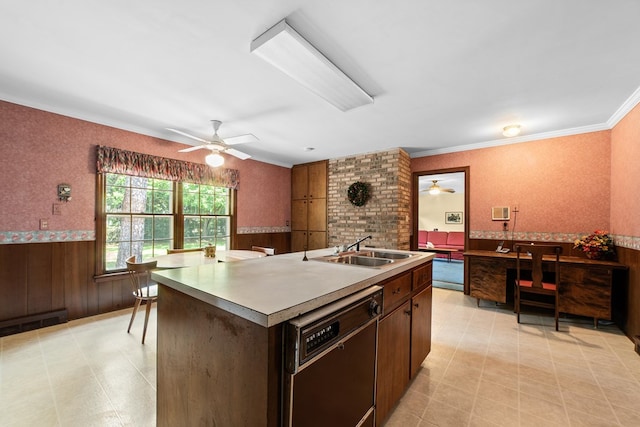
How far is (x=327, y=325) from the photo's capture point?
108 centimetres

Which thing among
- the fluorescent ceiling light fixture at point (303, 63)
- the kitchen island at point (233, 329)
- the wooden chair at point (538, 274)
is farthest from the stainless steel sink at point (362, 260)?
the wooden chair at point (538, 274)

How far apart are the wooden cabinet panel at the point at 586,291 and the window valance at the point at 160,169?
5.13 metres

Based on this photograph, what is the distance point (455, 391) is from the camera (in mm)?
1988

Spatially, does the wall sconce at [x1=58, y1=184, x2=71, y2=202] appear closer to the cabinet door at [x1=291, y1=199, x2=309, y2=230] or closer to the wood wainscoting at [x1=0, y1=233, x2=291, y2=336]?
the wood wainscoting at [x1=0, y1=233, x2=291, y2=336]

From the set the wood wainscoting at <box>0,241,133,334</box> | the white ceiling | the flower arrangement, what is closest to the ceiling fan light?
the white ceiling

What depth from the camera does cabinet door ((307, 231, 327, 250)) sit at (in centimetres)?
577

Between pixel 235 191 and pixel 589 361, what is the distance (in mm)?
5157

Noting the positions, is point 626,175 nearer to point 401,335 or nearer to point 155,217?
point 401,335

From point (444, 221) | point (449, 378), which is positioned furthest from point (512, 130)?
point (444, 221)

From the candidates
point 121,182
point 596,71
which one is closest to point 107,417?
point 121,182

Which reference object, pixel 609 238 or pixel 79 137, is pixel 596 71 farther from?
pixel 79 137

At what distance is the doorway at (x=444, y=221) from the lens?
7062mm

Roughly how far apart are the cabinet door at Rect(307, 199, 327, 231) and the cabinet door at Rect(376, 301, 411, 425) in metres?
3.94

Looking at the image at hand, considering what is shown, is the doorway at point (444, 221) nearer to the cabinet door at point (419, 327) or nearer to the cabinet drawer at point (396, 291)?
the cabinet door at point (419, 327)
